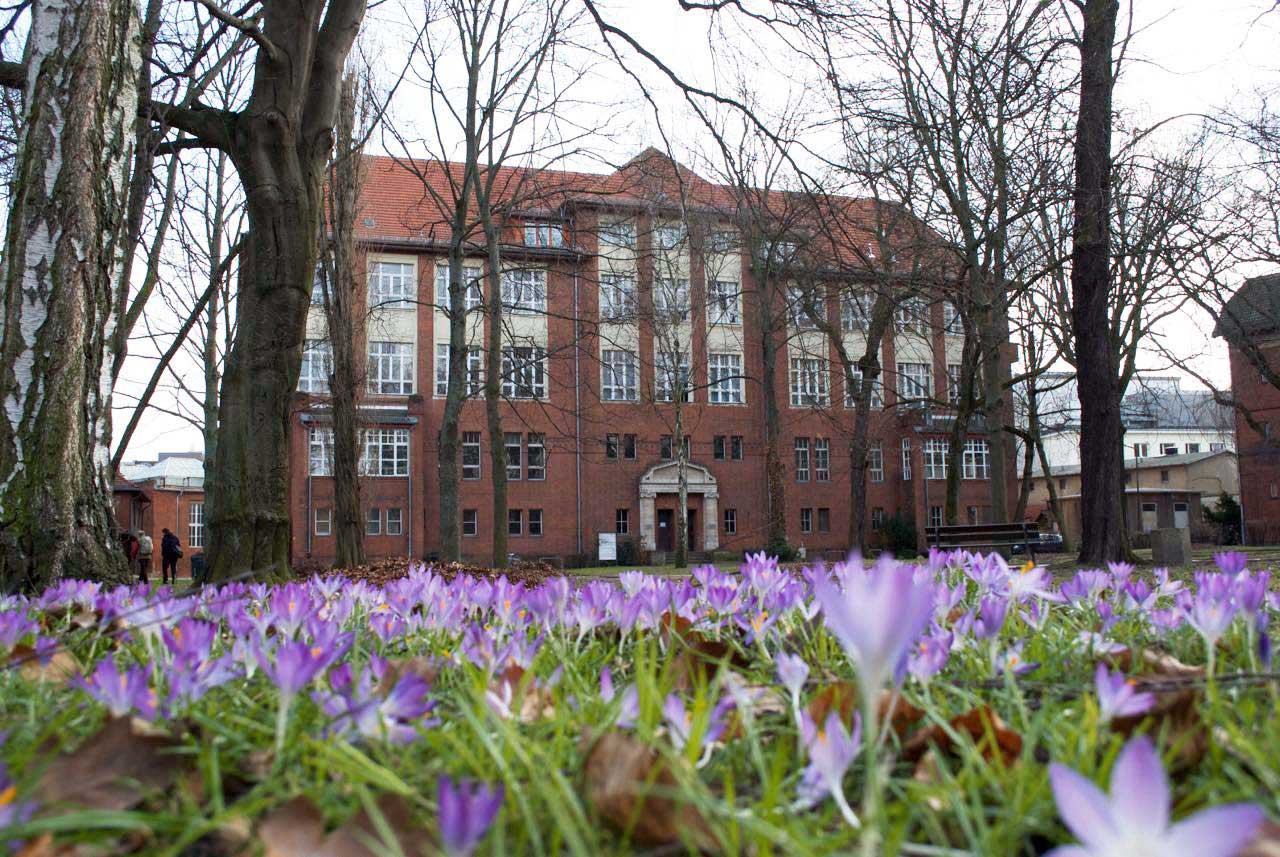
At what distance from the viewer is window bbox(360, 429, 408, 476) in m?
38.7

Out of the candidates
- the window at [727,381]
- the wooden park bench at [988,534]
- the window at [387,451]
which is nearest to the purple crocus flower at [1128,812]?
the wooden park bench at [988,534]

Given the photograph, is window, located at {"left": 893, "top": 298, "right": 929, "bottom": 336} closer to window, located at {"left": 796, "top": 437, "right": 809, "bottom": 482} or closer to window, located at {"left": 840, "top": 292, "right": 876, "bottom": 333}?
window, located at {"left": 840, "top": 292, "right": 876, "bottom": 333}

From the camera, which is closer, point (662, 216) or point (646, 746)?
point (646, 746)

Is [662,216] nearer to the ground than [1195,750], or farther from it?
farther from it

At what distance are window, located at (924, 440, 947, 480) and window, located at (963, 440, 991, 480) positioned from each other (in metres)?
1.71

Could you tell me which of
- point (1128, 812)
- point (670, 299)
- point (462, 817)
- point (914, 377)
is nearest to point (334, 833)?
point (462, 817)

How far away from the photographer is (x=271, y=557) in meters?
5.36

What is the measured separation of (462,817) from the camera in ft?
1.90

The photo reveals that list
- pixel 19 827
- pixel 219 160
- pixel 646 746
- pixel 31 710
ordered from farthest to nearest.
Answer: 1. pixel 219 160
2. pixel 31 710
3. pixel 646 746
4. pixel 19 827

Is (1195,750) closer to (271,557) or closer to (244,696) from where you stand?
(244,696)

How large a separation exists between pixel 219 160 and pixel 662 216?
15645 mm

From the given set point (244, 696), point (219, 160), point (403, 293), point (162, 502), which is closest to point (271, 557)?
point (244, 696)

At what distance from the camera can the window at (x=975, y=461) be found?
47.0m

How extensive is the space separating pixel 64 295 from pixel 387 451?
36126 millimetres
